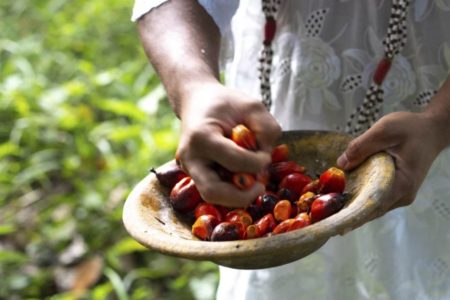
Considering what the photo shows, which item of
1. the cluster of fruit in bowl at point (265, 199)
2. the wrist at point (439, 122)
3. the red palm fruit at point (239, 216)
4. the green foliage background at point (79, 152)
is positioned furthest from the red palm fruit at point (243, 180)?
the green foliage background at point (79, 152)

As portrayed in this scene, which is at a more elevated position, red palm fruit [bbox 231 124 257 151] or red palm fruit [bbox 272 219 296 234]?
red palm fruit [bbox 231 124 257 151]

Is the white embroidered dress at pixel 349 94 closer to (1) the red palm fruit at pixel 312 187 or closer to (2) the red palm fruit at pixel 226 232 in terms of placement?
(1) the red palm fruit at pixel 312 187

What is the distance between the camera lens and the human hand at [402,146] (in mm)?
1150

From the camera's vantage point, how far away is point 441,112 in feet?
3.95

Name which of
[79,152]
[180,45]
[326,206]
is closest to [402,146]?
[326,206]

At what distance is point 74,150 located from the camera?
3.04m

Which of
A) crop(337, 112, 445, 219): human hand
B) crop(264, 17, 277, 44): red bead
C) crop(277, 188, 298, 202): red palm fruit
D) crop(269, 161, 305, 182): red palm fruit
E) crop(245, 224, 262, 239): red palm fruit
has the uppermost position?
crop(264, 17, 277, 44): red bead

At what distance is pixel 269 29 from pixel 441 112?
1.09 ft

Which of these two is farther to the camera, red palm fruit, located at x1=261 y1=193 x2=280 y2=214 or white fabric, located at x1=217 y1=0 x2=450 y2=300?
white fabric, located at x1=217 y1=0 x2=450 y2=300

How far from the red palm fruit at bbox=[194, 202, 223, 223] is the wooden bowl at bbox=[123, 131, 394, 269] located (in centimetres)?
3

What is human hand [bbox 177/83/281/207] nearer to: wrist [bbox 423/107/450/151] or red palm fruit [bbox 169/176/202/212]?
red palm fruit [bbox 169/176/202/212]

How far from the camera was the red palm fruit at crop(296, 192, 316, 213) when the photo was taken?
3.87ft

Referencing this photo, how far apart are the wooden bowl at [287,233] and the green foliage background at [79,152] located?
1.10 meters

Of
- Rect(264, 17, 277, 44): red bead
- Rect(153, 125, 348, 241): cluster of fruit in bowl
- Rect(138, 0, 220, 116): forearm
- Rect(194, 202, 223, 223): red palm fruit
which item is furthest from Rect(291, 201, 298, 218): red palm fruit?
Rect(264, 17, 277, 44): red bead
